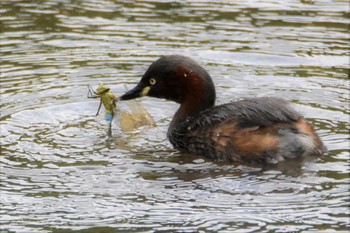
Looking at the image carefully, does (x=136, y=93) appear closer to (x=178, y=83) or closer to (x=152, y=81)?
(x=152, y=81)

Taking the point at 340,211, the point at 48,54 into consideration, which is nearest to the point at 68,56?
the point at 48,54

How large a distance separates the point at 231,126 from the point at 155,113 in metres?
1.69

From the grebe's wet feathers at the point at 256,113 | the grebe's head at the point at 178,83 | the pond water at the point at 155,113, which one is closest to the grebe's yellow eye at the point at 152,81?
the grebe's head at the point at 178,83

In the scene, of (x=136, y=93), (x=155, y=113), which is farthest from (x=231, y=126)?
(x=155, y=113)

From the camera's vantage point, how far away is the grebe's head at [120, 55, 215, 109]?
34.1 ft

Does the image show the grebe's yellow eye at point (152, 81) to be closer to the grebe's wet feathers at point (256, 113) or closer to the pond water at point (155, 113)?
the pond water at point (155, 113)

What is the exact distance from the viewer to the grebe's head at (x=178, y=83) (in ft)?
34.1

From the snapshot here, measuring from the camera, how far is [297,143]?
965 cm

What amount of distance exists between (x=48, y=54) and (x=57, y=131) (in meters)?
2.77

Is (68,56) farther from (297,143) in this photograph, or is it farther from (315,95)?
(297,143)

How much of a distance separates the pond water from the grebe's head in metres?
0.41

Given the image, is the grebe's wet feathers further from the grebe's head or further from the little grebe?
the grebe's head

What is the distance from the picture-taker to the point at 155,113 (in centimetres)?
1132

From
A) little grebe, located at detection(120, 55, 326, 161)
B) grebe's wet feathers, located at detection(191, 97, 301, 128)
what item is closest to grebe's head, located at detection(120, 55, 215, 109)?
little grebe, located at detection(120, 55, 326, 161)
